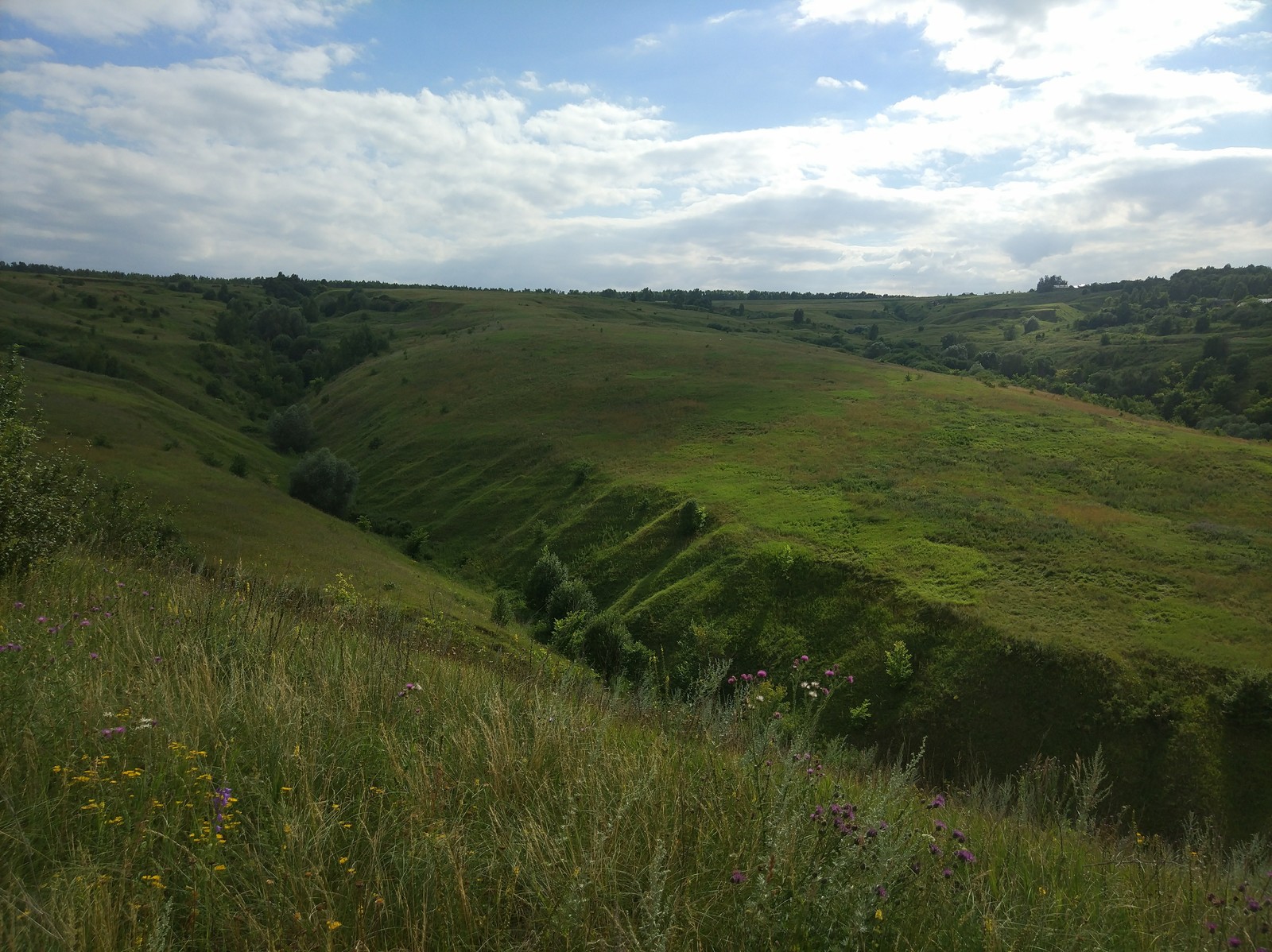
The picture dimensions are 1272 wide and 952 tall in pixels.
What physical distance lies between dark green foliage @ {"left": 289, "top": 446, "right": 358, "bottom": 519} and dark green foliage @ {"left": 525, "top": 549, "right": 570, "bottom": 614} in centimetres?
2796

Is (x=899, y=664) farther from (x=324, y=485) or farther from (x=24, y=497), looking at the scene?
(x=324, y=485)

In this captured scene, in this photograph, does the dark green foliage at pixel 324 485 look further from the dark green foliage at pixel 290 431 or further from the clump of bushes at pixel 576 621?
A: the clump of bushes at pixel 576 621

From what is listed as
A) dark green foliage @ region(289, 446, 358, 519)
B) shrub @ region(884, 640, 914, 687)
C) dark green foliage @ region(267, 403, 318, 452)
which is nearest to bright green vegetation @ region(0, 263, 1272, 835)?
shrub @ region(884, 640, 914, 687)

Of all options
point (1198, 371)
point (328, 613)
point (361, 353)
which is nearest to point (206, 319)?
point (361, 353)

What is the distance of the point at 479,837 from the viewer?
420 cm

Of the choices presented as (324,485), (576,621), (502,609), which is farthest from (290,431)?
(576,621)

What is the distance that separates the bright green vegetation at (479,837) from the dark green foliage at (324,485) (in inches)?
2435

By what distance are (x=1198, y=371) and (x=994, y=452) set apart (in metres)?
71.5

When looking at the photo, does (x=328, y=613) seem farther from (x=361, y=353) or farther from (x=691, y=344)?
(x=361, y=353)

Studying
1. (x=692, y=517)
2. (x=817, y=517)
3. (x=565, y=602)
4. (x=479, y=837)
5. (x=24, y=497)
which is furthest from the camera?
(x=692, y=517)

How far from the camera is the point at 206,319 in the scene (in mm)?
Result: 136000

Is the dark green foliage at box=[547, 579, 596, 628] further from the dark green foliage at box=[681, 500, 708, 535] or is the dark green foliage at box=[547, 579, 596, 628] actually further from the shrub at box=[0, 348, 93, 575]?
the shrub at box=[0, 348, 93, 575]

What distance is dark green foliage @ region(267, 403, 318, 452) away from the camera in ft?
289

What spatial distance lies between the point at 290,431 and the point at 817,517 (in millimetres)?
68419
